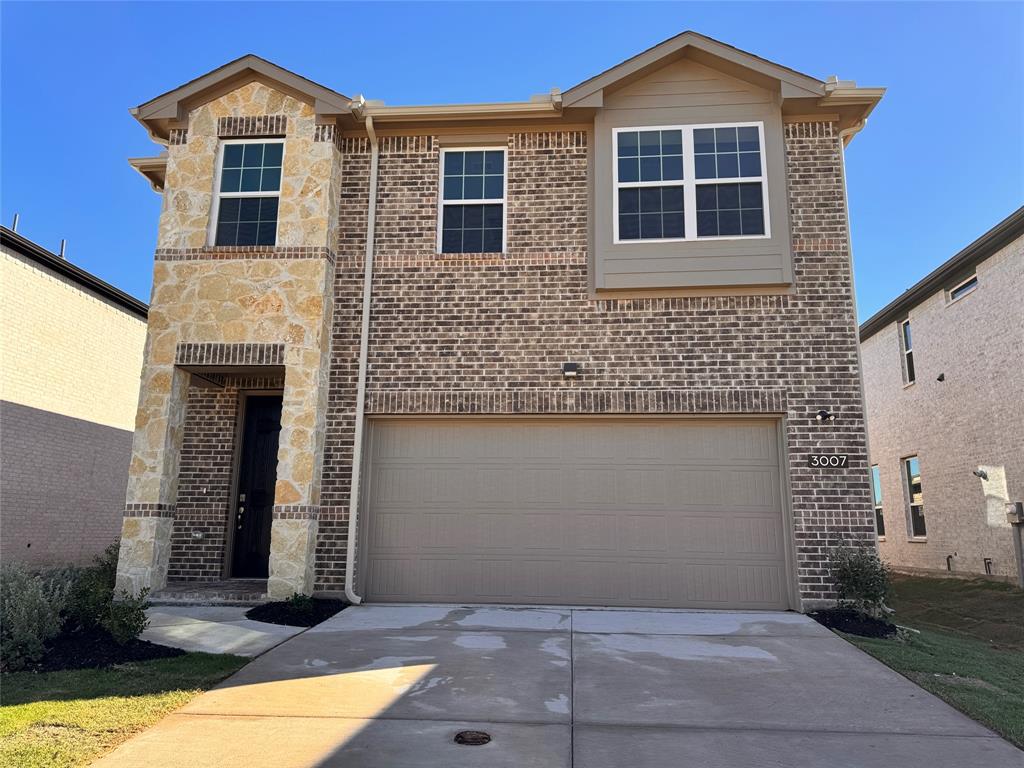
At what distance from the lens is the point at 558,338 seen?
9.70 metres

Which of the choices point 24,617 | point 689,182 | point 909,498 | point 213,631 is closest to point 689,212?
→ point 689,182

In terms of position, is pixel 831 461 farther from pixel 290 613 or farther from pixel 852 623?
pixel 290 613

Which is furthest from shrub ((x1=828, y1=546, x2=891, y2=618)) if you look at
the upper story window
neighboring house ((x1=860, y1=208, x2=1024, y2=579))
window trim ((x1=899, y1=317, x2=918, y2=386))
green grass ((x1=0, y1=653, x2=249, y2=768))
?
window trim ((x1=899, y1=317, x2=918, y2=386))

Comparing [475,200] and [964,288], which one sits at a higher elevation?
[964,288]

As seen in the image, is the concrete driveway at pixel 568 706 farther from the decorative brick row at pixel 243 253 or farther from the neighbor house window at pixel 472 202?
the neighbor house window at pixel 472 202

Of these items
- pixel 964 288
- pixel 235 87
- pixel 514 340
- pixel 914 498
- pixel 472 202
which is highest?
pixel 235 87

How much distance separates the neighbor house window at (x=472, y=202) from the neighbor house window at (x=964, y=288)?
9.79 m

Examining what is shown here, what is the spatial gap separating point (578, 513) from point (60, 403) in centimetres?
1112

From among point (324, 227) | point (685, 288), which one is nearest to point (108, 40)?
point (324, 227)

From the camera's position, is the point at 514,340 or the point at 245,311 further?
the point at 514,340

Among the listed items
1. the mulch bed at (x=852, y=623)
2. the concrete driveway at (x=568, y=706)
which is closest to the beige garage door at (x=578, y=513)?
the mulch bed at (x=852, y=623)

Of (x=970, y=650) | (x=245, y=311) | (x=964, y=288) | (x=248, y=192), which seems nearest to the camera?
(x=970, y=650)

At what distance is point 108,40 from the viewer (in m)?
13.1

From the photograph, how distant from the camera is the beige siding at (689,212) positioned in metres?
9.56
